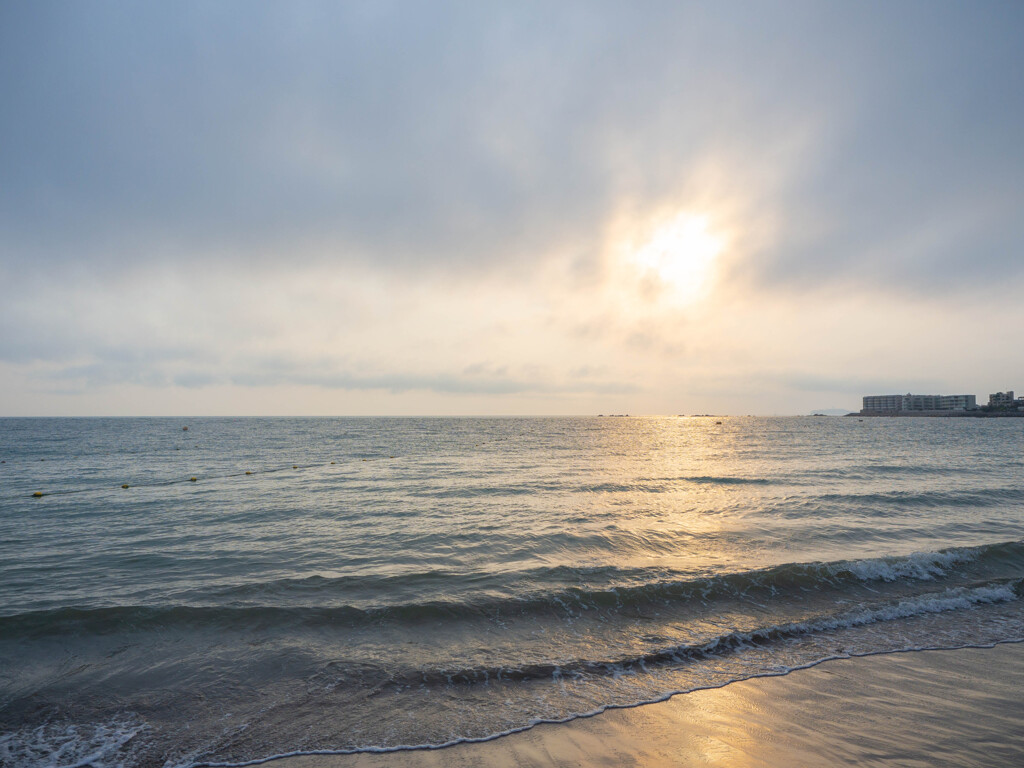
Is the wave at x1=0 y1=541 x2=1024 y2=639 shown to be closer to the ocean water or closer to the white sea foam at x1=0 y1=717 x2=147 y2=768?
the ocean water

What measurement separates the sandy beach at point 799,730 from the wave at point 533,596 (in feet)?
13.4

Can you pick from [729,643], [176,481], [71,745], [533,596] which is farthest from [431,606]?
[176,481]

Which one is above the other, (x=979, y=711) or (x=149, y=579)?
(x=979, y=711)

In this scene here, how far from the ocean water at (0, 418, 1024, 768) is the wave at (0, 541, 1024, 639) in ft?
0.21

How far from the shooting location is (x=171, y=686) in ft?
26.7

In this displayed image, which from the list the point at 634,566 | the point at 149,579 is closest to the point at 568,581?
the point at 634,566

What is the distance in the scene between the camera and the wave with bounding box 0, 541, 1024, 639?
35.4ft

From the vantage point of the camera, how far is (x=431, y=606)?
11.4 m

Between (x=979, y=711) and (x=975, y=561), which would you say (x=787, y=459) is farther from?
(x=979, y=711)

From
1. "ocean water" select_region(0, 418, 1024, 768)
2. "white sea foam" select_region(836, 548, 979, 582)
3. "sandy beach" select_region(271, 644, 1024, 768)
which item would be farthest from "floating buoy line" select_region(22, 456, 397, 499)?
"white sea foam" select_region(836, 548, 979, 582)

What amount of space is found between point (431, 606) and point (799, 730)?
25.3 ft

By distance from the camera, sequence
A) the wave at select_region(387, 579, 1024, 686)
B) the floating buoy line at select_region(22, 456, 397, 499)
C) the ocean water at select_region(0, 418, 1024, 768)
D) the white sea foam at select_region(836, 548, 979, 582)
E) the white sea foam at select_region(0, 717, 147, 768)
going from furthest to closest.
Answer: the floating buoy line at select_region(22, 456, 397, 499) < the white sea foam at select_region(836, 548, 979, 582) < the wave at select_region(387, 579, 1024, 686) < the ocean water at select_region(0, 418, 1024, 768) < the white sea foam at select_region(0, 717, 147, 768)

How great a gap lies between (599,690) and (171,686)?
24.2 ft

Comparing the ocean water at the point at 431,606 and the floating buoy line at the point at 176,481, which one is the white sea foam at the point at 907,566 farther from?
the floating buoy line at the point at 176,481
